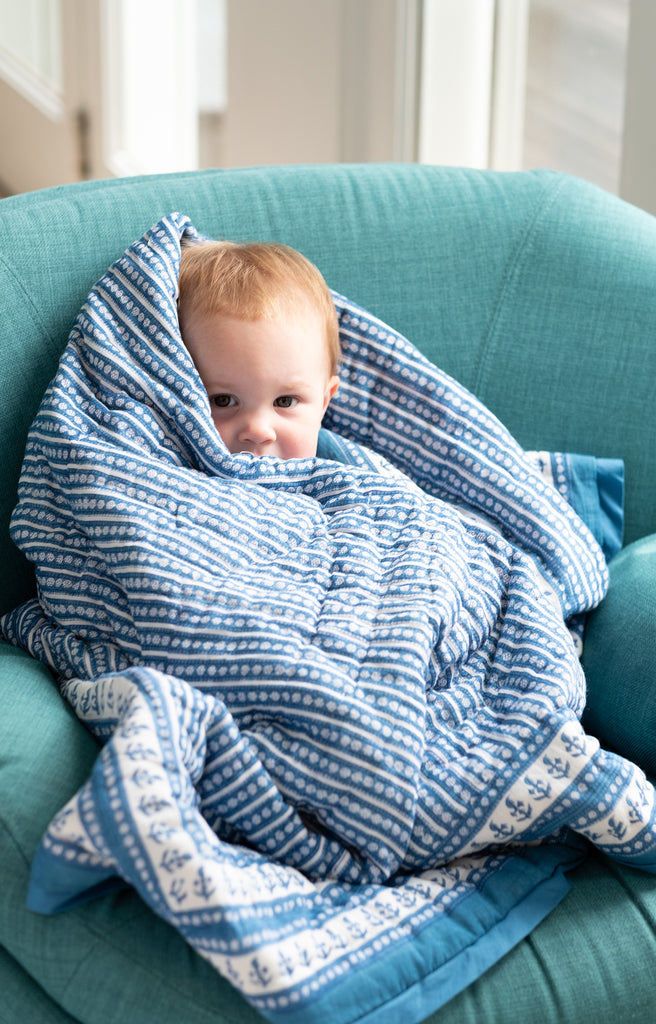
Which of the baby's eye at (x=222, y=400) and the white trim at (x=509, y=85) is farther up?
the white trim at (x=509, y=85)

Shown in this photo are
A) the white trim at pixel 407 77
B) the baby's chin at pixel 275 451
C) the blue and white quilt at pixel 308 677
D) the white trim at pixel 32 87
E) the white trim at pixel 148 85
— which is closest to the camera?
the blue and white quilt at pixel 308 677

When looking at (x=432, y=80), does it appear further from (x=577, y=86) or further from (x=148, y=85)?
(x=148, y=85)

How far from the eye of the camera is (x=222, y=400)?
122cm

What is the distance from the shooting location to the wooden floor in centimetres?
206

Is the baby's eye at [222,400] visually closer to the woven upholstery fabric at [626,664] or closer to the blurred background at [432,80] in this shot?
the woven upholstery fabric at [626,664]

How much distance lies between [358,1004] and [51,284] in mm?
814

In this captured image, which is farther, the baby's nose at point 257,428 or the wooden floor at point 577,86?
the wooden floor at point 577,86

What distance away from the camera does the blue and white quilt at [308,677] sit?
82cm

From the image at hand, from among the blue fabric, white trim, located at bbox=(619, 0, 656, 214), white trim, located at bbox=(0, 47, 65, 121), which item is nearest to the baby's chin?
the blue fabric

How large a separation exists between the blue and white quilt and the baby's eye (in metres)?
0.07

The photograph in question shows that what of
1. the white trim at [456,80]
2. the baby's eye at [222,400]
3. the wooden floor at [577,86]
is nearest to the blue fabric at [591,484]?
the baby's eye at [222,400]

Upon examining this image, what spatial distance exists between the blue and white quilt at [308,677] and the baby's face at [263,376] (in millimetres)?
34

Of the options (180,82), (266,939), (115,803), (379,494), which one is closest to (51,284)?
(379,494)

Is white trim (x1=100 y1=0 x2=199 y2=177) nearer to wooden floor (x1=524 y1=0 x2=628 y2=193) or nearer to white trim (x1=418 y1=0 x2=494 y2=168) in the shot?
white trim (x1=418 y1=0 x2=494 y2=168)
